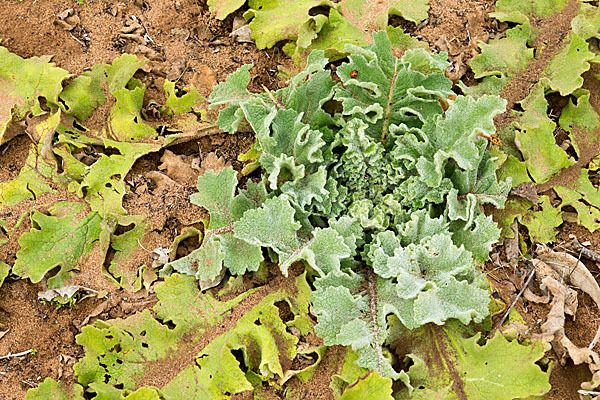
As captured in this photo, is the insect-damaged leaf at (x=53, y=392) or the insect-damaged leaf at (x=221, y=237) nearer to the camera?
the insect-damaged leaf at (x=53, y=392)

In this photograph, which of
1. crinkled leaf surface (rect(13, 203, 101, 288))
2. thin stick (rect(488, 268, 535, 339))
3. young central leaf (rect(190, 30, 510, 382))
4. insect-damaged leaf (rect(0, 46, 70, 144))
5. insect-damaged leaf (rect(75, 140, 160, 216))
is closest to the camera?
young central leaf (rect(190, 30, 510, 382))

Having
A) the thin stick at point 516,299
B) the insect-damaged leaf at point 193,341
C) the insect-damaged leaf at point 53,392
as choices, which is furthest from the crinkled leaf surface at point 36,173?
the thin stick at point 516,299

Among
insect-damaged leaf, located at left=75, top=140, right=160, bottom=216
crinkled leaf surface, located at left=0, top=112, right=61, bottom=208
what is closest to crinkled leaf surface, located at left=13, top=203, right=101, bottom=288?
insect-damaged leaf, located at left=75, top=140, right=160, bottom=216

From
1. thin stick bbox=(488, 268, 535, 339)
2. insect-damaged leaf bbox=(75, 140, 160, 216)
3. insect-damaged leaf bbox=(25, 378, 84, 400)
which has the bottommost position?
thin stick bbox=(488, 268, 535, 339)

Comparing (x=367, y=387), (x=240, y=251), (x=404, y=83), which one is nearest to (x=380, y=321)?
(x=367, y=387)

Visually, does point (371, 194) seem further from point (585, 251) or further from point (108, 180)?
point (108, 180)

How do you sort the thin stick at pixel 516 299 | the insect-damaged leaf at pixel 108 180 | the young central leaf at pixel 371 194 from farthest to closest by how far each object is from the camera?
the insect-damaged leaf at pixel 108 180 → the thin stick at pixel 516 299 → the young central leaf at pixel 371 194

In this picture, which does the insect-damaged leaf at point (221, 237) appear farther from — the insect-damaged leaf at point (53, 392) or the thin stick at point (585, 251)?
the thin stick at point (585, 251)

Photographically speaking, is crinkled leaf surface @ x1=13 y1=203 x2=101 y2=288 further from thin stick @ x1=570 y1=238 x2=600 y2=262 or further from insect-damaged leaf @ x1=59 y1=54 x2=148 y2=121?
thin stick @ x1=570 y1=238 x2=600 y2=262

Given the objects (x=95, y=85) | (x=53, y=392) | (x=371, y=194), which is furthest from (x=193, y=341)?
(x=95, y=85)
